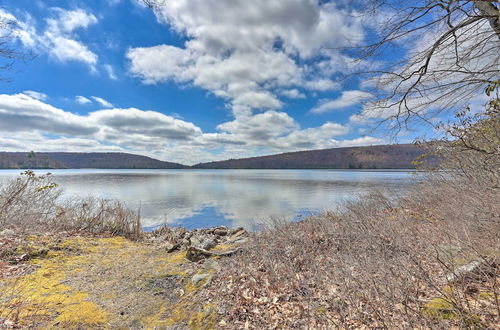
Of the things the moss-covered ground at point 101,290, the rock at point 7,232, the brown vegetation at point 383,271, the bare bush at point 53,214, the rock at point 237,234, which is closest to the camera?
the brown vegetation at point 383,271

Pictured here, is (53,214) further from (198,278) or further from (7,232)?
(198,278)

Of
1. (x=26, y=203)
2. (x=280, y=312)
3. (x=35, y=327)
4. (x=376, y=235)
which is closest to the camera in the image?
(x=35, y=327)

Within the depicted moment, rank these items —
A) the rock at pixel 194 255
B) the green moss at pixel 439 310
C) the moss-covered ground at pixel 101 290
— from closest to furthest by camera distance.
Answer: the green moss at pixel 439 310, the moss-covered ground at pixel 101 290, the rock at pixel 194 255

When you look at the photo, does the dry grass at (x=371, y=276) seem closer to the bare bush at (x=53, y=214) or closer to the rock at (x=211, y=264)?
the rock at (x=211, y=264)

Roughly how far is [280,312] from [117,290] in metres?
4.07

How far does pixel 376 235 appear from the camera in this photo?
6641 mm

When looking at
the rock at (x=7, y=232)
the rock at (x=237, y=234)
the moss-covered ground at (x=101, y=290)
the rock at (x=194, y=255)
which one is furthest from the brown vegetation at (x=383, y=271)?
the rock at (x=7, y=232)

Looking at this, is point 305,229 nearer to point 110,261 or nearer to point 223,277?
point 223,277

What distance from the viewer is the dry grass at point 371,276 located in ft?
10.4

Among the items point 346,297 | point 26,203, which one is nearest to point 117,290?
point 346,297

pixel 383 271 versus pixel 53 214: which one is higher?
pixel 383 271

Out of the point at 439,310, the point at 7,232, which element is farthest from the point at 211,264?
the point at 7,232

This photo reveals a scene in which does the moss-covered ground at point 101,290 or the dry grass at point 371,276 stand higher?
the dry grass at point 371,276

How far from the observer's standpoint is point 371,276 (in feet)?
12.3
